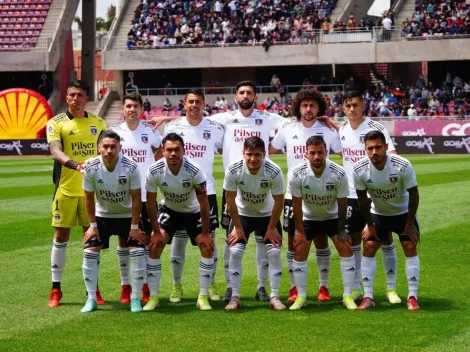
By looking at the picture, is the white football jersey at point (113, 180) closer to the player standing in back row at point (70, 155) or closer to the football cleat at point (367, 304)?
the player standing in back row at point (70, 155)

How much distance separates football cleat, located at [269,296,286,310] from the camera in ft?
30.2

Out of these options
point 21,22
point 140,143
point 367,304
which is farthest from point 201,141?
point 21,22

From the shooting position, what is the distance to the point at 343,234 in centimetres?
929

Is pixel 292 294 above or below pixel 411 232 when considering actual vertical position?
below

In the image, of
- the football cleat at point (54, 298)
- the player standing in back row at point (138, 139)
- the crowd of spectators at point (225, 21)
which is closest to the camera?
the football cleat at point (54, 298)

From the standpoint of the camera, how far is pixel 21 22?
56.3 meters

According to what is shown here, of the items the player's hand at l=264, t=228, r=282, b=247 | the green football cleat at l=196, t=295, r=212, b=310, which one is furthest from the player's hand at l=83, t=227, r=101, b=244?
the player's hand at l=264, t=228, r=282, b=247

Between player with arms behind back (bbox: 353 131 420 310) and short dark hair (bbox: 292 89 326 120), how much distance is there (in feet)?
3.42

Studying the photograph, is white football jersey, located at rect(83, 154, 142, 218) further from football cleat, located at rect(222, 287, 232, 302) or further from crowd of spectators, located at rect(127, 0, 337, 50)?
crowd of spectators, located at rect(127, 0, 337, 50)

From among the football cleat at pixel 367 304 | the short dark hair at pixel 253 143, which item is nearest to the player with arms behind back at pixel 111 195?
the short dark hair at pixel 253 143

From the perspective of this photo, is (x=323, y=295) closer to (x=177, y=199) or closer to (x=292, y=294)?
(x=292, y=294)

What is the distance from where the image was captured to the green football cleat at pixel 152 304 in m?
9.25

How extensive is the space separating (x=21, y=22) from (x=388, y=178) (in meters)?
50.5

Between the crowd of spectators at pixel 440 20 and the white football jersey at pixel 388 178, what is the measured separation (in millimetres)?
39463
